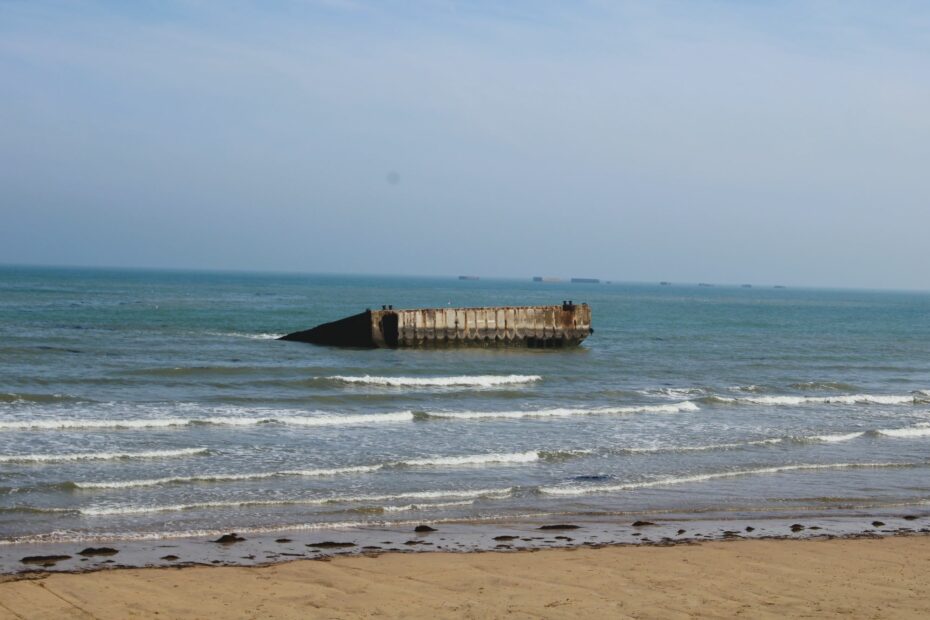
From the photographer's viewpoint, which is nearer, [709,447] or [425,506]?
[425,506]

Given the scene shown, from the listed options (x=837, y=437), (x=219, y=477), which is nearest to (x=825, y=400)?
(x=837, y=437)

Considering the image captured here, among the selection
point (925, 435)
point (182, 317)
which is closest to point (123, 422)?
point (925, 435)

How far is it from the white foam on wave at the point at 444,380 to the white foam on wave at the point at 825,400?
682cm

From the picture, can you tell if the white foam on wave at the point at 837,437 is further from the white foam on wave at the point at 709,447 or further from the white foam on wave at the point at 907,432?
the white foam on wave at the point at 709,447

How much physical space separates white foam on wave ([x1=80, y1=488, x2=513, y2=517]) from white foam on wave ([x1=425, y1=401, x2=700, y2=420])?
28.5 feet

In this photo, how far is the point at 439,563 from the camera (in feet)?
41.9

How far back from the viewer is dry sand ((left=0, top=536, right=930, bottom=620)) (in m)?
10.8

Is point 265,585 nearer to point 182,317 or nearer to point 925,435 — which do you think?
point 925,435

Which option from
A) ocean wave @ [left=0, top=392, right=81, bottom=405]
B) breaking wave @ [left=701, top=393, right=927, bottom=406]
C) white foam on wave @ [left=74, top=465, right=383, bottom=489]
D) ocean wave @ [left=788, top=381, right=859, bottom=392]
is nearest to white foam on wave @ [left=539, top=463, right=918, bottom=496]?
white foam on wave @ [left=74, top=465, right=383, bottom=489]

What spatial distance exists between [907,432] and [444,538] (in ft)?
52.9

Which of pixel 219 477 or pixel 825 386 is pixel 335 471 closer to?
pixel 219 477

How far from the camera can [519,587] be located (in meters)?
11.7

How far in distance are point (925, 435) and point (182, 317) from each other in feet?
155

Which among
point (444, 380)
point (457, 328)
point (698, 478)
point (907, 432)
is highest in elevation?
point (457, 328)
